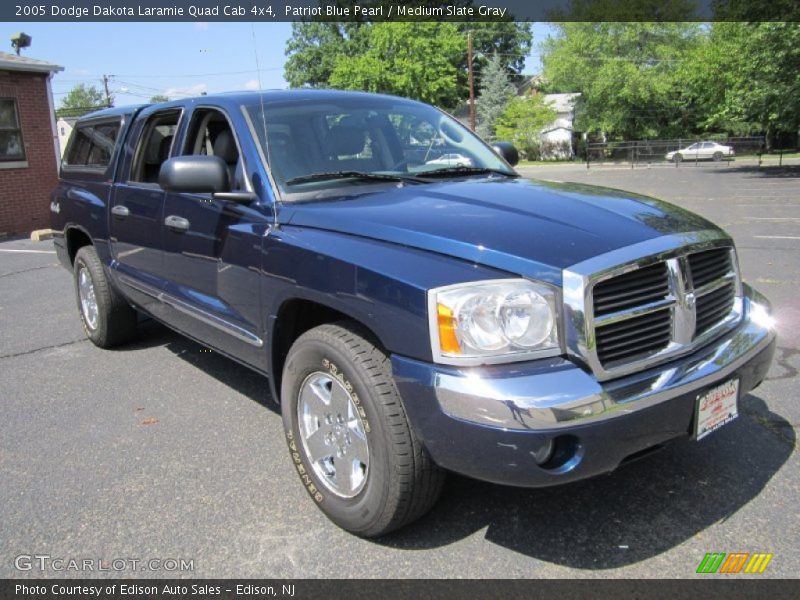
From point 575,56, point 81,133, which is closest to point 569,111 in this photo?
point 575,56

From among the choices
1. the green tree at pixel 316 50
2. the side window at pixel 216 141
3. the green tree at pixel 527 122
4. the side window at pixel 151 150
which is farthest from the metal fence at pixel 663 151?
the side window at pixel 216 141

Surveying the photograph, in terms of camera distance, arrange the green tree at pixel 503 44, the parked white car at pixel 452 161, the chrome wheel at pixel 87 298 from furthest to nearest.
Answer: the green tree at pixel 503 44 → the chrome wheel at pixel 87 298 → the parked white car at pixel 452 161

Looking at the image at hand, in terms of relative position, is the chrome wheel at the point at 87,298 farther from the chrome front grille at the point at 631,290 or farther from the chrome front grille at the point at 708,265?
the chrome front grille at the point at 708,265

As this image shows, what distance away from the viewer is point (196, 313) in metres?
3.88

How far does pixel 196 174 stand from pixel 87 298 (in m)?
3.01

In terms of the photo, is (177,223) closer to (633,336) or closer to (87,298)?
(87,298)

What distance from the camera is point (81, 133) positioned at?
19.1ft

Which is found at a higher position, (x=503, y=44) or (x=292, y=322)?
(x=503, y=44)

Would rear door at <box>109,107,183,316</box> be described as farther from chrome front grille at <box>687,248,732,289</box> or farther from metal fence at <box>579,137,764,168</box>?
metal fence at <box>579,137,764,168</box>

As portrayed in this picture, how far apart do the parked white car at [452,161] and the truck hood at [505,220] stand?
0.41 m

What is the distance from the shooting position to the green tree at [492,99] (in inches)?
2291

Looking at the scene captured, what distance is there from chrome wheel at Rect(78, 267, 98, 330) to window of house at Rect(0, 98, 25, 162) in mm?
10876

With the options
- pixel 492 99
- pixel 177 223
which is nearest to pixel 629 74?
pixel 492 99

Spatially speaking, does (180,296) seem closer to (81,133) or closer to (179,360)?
(179,360)
